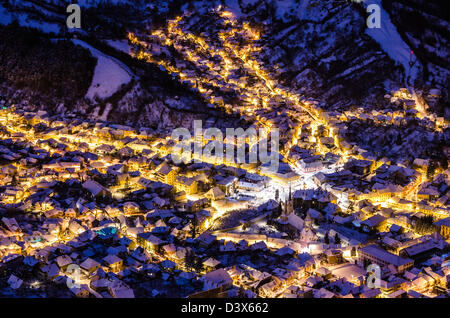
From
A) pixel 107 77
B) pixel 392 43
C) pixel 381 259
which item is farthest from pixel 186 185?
pixel 392 43

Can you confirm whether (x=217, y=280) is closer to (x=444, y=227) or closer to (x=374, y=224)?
(x=374, y=224)

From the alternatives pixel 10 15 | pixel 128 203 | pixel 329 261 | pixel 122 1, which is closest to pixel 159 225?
pixel 128 203

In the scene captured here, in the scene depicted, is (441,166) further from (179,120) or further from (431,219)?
(179,120)

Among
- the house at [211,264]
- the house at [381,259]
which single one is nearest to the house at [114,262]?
the house at [211,264]
